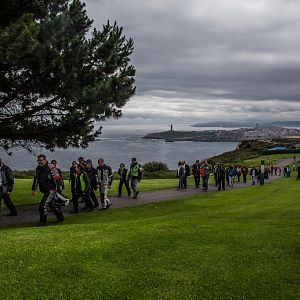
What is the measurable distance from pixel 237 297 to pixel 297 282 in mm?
1207

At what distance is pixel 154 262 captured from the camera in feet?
24.2

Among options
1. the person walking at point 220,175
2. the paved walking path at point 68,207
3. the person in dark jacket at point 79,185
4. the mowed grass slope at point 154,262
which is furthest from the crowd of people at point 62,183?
the person walking at point 220,175

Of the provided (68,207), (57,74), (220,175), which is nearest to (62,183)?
(68,207)

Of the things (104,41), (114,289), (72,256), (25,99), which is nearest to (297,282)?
(114,289)

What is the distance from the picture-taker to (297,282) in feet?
21.8

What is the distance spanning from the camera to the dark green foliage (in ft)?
43.9

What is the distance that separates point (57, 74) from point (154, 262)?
29.4 ft

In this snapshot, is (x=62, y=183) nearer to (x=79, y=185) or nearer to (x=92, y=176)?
(x=92, y=176)

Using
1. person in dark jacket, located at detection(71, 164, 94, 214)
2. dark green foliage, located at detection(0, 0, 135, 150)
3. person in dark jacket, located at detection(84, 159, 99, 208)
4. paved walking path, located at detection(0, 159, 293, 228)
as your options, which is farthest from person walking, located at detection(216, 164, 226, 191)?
person in dark jacket, located at detection(71, 164, 94, 214)

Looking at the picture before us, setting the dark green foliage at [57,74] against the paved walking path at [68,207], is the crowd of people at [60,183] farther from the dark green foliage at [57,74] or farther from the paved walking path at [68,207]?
the dark green foliage at [57,74]

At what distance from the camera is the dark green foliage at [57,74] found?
43.9 feet

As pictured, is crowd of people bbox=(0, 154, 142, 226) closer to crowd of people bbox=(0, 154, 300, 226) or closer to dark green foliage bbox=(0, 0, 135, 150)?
crowd of people bbox=(0, 154, 300, 226)

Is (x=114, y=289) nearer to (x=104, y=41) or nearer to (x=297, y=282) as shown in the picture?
(x=297, y=282)

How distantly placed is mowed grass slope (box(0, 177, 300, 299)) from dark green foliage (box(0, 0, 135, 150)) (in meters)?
5.82
